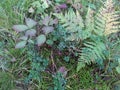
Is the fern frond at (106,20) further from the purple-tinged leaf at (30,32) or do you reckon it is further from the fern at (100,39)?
the purple-tinged leaf at (30,32)

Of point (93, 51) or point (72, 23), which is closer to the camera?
point (93, 51)

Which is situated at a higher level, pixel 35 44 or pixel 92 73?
pixel 35 44

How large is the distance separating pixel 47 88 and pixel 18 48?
0.38m

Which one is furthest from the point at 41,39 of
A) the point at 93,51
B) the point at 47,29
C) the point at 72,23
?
the point at 93,51

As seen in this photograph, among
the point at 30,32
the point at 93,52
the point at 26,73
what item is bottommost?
the point at 26,73

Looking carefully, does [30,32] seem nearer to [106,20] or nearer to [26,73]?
[26,73]

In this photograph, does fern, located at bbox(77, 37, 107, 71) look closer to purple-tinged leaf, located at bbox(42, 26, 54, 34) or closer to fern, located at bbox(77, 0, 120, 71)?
fern, located at bbox(77, 0, 120, 71)

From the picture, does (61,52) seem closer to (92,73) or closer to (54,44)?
(54,44)

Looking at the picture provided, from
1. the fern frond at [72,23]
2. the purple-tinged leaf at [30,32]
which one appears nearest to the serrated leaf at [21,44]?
the purple-tinged leaf at [30,32]

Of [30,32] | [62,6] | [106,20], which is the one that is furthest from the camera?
[62,6]

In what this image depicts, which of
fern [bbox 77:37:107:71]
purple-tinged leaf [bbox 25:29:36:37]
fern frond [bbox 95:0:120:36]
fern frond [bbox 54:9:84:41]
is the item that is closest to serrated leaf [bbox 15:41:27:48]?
purple-tinged leaf [bbox 25:29:36:37]

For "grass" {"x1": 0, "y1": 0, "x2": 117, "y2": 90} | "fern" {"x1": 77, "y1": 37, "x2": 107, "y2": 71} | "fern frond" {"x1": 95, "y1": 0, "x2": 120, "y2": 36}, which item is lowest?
"grass" {"x1": 0, "y1": 0, "x2": 117, "y2": 90}

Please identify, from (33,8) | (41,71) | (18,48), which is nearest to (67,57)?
(41,71)

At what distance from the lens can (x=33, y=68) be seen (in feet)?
6.57
